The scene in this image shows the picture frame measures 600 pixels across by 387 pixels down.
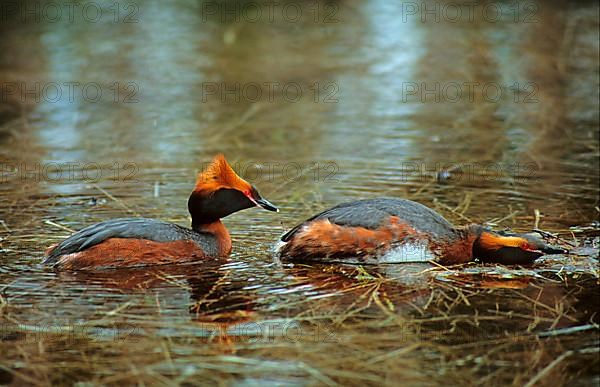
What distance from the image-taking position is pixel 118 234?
7.32 metres

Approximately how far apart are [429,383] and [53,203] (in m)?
4.82

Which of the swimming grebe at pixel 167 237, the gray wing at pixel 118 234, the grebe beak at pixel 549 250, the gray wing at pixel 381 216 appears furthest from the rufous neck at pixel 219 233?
the grebe beak at pixel 549 250

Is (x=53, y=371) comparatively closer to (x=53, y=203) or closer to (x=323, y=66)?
(x=53, y=203)

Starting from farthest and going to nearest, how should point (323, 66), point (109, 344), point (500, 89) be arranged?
point (323, 66)
point (500, 89)
point (109, 344)

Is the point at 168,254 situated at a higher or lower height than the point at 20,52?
lower

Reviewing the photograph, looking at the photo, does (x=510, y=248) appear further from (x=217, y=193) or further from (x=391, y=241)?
(x=217, y=193)

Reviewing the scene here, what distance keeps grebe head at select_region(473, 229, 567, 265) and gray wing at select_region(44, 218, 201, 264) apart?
2010 mm

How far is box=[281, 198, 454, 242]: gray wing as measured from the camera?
7492mm

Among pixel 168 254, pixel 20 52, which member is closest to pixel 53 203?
pixel 168 254

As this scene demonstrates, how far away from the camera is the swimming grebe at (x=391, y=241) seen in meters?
7.44

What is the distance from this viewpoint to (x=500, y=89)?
1491 centimetres

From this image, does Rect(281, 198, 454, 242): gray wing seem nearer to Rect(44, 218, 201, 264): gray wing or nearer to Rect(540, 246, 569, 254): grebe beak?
Rect(540, 246, 569, 254): grebe beak

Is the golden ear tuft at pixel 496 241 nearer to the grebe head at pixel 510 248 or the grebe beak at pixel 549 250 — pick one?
the grebe head at pixel 510 248

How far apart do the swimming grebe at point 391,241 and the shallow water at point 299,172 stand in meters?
0.16
